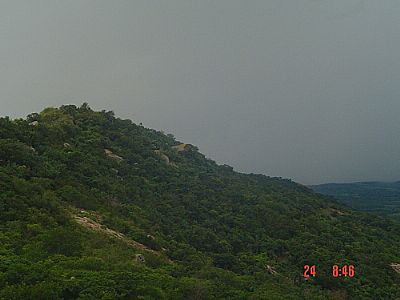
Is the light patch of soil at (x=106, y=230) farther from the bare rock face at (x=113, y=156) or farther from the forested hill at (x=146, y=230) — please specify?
the bare rock face at (x=113, y=156)

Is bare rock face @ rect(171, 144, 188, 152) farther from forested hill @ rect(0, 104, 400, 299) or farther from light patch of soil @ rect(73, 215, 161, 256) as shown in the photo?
light patch of soil @ rect(73, 215, 161, 256)

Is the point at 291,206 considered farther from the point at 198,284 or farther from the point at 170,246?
the point at 198,284

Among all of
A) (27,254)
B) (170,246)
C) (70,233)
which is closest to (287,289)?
(170,246)

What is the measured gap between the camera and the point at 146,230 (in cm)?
3578

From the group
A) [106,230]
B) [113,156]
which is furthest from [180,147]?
[106,230]

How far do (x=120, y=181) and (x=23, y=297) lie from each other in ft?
108
